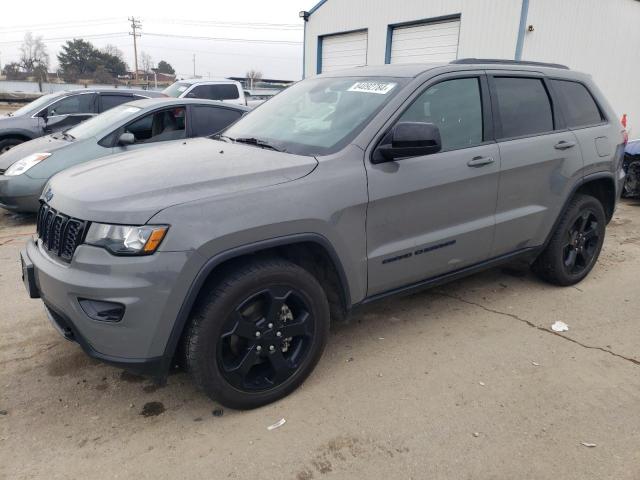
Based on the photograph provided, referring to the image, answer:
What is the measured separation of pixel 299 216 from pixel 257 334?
0.64 meters

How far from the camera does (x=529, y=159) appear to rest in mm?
3688

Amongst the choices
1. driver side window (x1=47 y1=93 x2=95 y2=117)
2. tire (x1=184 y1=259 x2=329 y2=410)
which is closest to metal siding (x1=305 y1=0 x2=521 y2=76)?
driver side window (x1=47 y1=93 x2=95 y2=117)

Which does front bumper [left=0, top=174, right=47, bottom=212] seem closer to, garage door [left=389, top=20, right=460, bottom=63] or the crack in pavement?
the crack in pavement

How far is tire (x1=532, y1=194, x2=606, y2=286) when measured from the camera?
4.15m

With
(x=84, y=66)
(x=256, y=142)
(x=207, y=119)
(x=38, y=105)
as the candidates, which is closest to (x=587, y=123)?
(x=256, y=142)

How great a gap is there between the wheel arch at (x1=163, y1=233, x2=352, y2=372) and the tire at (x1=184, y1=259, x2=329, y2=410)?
7 cm

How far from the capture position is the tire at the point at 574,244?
4152 mm

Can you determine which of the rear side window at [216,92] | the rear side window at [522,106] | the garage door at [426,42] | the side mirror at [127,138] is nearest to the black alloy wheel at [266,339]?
the rear side window at [522,106]

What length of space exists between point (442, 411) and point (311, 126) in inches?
72.8

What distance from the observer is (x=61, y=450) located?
2.40m

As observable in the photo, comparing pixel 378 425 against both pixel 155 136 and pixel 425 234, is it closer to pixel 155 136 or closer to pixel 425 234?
pixel 425 234

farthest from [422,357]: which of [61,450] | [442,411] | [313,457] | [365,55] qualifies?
[365,55]

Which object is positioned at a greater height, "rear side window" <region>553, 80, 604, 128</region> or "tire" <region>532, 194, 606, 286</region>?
"rear side window" <region>553, 80, 604, 128</region>

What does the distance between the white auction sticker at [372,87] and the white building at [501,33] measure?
380 inches
